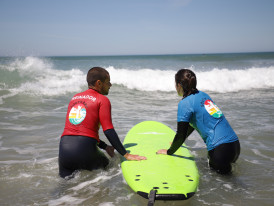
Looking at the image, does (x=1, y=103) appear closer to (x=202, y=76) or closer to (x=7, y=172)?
(x=7, y=172)

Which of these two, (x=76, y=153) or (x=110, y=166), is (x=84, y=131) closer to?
(x=76, y=153)

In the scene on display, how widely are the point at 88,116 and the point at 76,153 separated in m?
0.37

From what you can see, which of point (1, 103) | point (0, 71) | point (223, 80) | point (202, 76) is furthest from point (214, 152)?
point (0, 71)

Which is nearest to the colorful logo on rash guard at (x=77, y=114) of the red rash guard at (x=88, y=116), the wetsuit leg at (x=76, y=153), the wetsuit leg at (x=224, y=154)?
the red rash guard at (x=88, y=116)

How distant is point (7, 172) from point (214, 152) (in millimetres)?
2430

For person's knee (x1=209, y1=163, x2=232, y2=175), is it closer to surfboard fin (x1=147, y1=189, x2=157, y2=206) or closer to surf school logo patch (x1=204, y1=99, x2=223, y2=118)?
surf school logo patch (x1=204, y1=99, x2=223, y2=118)

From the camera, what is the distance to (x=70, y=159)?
2.33 m

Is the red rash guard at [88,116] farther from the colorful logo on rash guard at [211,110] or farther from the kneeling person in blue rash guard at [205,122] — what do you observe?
the colorful logo on rash guard at [211,110]

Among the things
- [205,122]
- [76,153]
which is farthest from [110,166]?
[205,122]

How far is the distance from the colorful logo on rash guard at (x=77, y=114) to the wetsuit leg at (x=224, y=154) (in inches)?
52.5

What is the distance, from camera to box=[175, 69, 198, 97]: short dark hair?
2.42m

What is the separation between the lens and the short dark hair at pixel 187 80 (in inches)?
95.2

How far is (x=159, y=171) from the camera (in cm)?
233

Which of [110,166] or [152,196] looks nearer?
[152,196]
